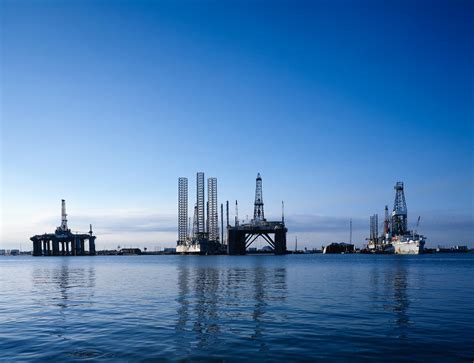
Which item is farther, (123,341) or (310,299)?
(310,299)

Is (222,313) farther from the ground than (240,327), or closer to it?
closer to it

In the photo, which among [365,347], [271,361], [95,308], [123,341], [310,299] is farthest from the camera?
[310,299]

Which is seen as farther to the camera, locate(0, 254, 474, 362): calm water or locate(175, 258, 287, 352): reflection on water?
locate(175, 258, 287, 352): reflection on water

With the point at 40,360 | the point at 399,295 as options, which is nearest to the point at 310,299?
Answer: the point at 399,295

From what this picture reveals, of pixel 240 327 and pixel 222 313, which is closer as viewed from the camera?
pixel 240 327

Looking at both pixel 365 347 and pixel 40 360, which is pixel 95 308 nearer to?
pixel 40 360

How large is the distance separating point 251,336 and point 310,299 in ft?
52.4

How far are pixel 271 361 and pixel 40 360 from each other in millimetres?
9731

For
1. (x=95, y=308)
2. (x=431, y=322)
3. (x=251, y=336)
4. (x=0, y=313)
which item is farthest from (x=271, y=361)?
(x=0, y=313)

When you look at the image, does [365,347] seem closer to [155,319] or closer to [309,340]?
[309,340]

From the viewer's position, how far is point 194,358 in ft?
59.6

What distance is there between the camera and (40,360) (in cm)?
1836

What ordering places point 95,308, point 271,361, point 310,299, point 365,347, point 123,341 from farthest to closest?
1. point 310,299
2. point 95,308
3. point 123,341
4. point 365,347
5. point 271,361

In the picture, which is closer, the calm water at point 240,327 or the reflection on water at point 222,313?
the calm water at point 240,327
